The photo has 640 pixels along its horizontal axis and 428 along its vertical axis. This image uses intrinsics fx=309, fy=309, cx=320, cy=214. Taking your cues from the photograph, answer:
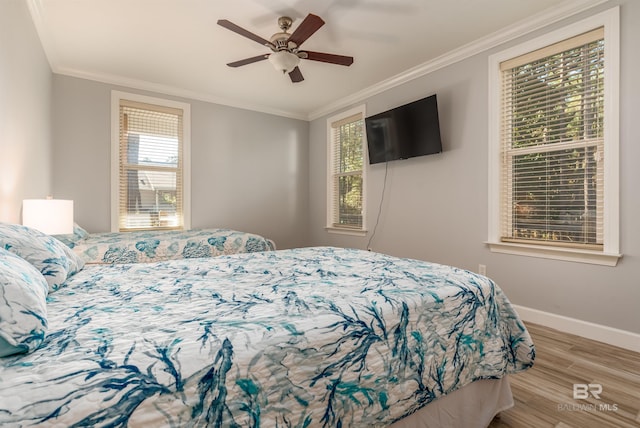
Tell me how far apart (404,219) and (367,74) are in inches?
69.5

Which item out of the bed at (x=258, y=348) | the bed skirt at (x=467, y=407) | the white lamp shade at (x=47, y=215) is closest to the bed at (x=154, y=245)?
the white lamp shade at (x=47, y=215)

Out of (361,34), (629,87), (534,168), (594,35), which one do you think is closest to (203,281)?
(361,34)

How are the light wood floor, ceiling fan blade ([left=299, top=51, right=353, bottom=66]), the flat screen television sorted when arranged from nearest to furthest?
the light wood floor, ceiling fan blade ([left=299, top=51, right=353, bottom=66]), the flat screen television

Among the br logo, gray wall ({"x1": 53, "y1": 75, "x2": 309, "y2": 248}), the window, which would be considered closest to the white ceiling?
gray wall ({"x1": 53, "y1": 75, "x2": 309, "y2": 248})

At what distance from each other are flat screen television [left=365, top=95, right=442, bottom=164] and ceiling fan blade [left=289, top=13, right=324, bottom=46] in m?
1.55

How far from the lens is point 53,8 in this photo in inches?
97.0

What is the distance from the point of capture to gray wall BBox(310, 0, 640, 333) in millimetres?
2162

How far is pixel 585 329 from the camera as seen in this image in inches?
93.3

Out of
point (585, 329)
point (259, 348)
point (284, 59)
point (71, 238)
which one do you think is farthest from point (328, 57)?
point (585, 329)

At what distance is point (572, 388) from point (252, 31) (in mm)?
3419

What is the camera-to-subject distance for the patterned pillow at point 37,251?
118 cm

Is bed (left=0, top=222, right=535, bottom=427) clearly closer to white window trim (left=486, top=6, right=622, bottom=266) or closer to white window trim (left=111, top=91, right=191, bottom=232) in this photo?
white window trim (left=486, top=6, right=622, bottom=266)

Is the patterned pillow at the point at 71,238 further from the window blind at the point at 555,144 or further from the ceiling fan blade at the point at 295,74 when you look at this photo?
the window blind at the point at 555,144

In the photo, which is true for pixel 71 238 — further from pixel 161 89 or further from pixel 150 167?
pixel 161 89
